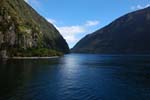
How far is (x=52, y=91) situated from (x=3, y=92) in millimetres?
14117

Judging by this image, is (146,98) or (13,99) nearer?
(13,99)

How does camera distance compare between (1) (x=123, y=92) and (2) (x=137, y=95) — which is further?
(1) (x=123, y=92)

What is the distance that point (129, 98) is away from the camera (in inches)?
2387

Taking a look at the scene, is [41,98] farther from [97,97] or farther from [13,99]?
[97,97]

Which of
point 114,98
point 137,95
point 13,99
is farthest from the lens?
point 137,95

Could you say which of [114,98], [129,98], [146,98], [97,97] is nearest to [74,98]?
[97,97]

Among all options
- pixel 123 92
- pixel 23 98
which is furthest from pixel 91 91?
pixel 23 98

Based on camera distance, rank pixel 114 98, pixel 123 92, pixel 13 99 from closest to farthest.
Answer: pixel 13 99, pixel 114 98, pixel 123 92

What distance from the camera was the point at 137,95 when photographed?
64562 mm

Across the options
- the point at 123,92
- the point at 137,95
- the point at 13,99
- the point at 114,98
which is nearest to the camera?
the point at 13,99

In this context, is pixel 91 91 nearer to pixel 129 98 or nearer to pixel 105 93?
pixel 105 93

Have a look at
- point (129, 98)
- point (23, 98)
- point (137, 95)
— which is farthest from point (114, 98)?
point (23, 98)

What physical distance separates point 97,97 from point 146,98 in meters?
12.9

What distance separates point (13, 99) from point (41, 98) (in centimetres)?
696
